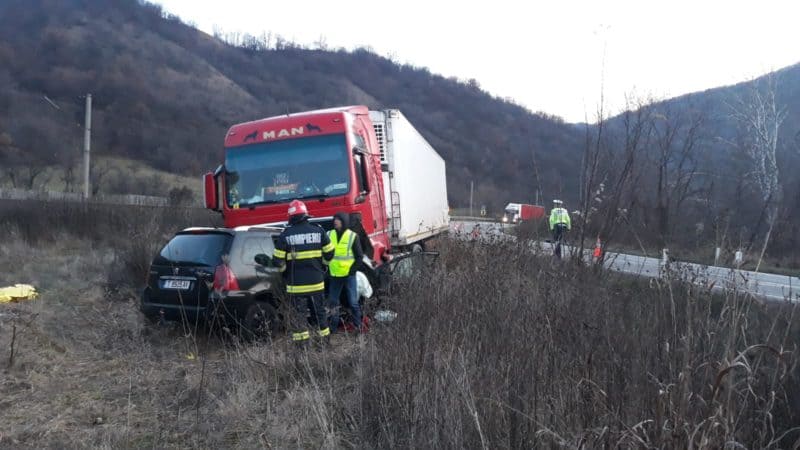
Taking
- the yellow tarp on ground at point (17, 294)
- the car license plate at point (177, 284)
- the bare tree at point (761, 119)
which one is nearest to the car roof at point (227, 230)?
the car license plate at point (177, 284)

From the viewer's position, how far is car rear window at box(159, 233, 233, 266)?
7.09 meters

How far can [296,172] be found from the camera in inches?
357

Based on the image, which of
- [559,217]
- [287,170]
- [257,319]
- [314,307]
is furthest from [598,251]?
[287,170]

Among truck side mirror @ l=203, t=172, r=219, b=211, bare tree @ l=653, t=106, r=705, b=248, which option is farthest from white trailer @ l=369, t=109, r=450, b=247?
bare tree @ l=653, t=106, r=705, b=248

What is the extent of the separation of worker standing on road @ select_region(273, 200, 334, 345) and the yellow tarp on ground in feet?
16.8

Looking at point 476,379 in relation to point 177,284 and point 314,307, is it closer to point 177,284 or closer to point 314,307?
point 314,307

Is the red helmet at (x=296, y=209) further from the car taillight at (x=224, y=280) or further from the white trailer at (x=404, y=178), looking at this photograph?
the white trailer at (x=404, y=178)

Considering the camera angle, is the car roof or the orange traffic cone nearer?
the orange traffic cone

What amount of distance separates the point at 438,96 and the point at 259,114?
33.2m

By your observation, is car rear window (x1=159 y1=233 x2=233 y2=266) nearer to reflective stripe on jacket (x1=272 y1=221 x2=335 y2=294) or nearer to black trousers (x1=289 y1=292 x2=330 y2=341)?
reflective stripe on jacket (x1=272 y1=221 x2=335 y2=294)

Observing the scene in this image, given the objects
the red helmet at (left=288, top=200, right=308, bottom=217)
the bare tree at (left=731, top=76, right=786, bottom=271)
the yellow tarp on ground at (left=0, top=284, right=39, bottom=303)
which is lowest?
the yellow tarp on ground at (left=0, top=284, right=39, bottom=303)

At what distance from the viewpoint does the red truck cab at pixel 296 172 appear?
8867 mm

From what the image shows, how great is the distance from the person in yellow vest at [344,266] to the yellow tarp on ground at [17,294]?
5253 mm

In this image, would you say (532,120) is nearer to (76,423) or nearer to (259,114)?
(259,114)
